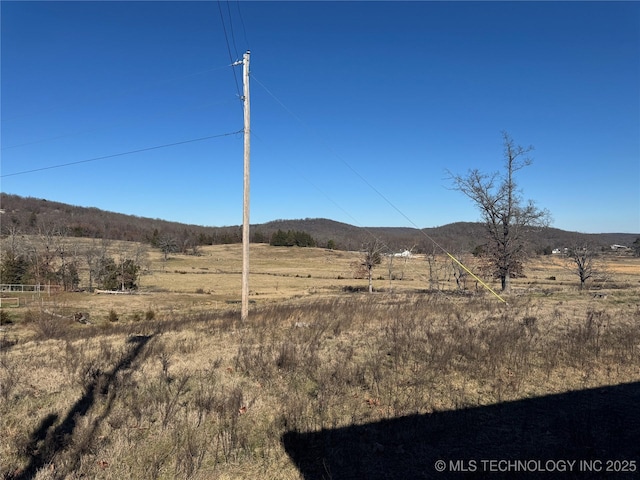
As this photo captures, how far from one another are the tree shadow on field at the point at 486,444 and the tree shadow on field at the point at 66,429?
8.37 feet

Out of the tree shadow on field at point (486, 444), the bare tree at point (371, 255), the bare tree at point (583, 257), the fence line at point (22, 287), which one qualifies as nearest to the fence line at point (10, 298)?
the fence line at point (22, 287)

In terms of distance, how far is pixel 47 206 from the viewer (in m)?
180

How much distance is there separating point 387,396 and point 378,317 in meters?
7.12

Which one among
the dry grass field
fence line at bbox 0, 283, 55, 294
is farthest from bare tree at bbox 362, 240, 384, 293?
the dry grass field

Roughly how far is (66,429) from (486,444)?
526 cm

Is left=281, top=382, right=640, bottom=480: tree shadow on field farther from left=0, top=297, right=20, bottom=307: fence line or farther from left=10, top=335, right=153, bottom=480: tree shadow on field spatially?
left=0, top=297, right=20, bottom=307: fence line

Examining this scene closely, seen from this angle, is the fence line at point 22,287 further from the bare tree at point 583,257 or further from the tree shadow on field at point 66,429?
the bare tree at point 583,257

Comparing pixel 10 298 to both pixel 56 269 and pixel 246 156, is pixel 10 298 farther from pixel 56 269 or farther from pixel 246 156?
pixel 246 156

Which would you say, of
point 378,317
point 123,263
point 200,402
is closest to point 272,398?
point 200,402

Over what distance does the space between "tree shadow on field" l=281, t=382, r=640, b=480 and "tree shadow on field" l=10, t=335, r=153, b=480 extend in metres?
2.55

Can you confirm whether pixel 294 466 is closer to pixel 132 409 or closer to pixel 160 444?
pixel 160 444

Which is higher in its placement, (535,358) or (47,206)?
(47,206)

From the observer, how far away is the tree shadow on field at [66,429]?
4.61 meters

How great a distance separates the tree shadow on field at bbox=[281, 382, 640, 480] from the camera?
14.3ft
